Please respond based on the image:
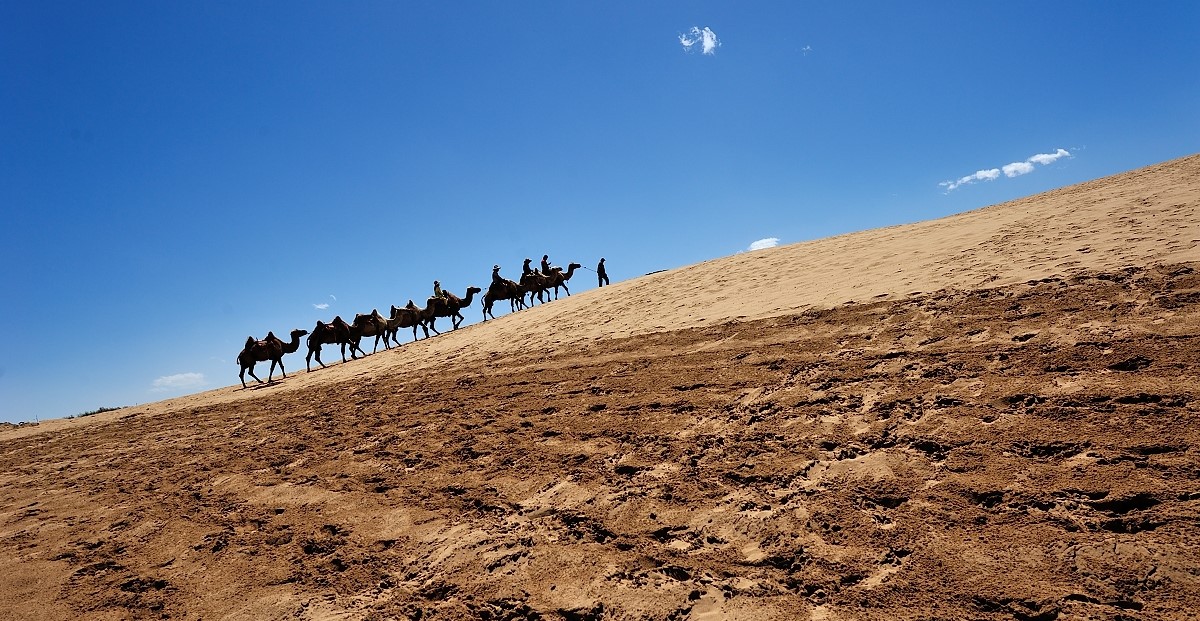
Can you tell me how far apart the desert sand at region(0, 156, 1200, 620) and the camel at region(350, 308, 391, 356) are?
1096 centimetres

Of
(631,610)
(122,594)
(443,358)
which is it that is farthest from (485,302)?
(631,610)

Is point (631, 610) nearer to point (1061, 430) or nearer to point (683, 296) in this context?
point (1061, 430)

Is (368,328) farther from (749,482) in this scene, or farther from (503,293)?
(749,482)

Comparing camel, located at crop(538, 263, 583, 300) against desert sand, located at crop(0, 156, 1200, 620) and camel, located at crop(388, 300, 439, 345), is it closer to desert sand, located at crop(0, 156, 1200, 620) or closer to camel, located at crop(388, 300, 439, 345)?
camel, located at crop(388, 300, 439, 345)

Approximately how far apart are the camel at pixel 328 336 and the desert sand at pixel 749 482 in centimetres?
997

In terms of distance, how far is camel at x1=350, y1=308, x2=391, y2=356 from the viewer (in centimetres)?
2067

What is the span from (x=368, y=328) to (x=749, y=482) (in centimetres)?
1963

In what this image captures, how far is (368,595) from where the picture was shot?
12.7 feet

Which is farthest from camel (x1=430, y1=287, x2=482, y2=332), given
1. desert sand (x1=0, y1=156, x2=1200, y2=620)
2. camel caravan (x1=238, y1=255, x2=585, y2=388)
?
desert sand (x1=0, y1=156, x2=1200, y2=620)

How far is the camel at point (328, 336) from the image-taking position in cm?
1959

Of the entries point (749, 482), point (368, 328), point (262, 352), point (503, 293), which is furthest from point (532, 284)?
point (749, 482)

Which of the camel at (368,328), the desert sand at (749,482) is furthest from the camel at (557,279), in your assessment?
the desert sand at (749,482)

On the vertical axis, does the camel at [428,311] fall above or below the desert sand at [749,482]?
above

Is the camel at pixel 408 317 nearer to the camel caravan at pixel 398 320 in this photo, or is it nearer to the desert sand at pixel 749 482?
the camel caravan at pixel 398 320
